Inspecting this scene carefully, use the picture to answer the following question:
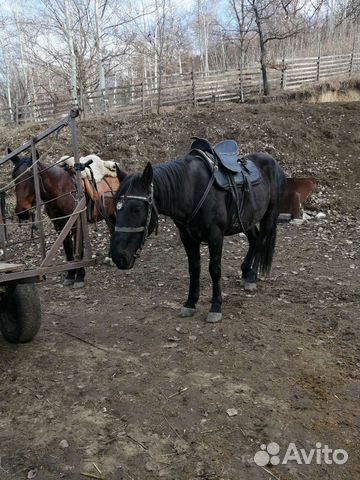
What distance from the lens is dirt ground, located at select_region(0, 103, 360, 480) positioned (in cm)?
255

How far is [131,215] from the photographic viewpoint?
3.80 metres

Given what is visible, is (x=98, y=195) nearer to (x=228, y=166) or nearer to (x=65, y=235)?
(x=228, y=166)

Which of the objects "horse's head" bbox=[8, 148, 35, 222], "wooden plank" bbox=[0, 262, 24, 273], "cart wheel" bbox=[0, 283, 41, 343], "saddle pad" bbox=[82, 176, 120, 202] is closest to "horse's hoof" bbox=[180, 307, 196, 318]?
"cart wheel" bbox=[0, 283, 41, 343]

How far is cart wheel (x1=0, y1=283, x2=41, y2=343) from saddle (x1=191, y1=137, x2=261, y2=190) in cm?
233

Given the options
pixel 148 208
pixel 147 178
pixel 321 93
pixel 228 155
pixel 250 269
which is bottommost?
pixel 250 269

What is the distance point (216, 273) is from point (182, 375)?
1468 mm

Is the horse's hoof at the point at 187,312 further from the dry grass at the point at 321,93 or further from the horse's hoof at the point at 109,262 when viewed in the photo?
the dry grass at the point at 321,93

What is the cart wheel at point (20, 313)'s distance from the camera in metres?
4.00

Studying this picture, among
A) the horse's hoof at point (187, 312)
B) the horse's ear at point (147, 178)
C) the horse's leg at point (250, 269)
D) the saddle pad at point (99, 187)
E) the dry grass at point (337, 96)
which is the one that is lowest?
the horse's hoof at point (187, 312)

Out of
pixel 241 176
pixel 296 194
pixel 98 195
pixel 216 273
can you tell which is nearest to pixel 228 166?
pixel 241 176

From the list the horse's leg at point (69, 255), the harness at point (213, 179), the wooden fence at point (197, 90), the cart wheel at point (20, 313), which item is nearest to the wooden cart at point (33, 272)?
the cart wheel at point (20, 313)

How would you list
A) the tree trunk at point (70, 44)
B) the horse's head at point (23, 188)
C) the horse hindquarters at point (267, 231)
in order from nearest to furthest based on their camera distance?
the horse's head at point (23, 188) < the horse hindquarters at point (267, 231) < the tree trunk at point (70, 44)

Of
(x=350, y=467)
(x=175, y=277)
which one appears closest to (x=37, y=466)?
(x=350, y=467)

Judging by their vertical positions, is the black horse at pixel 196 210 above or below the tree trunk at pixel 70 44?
below
